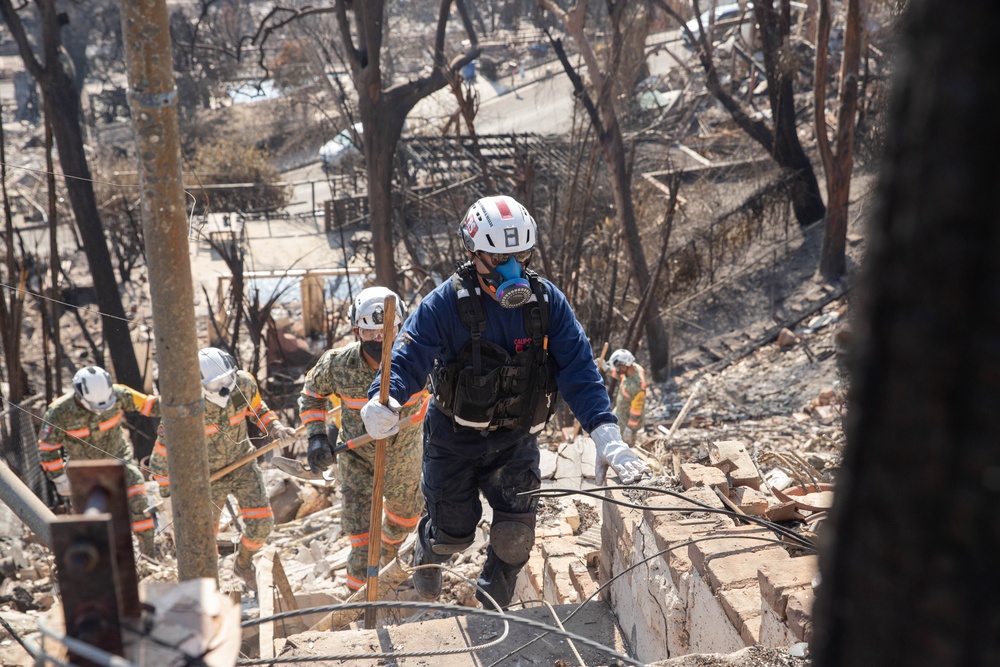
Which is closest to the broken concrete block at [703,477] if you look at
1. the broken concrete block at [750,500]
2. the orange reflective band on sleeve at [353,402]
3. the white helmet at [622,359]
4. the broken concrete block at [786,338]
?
the broken concrete block at [750,500]

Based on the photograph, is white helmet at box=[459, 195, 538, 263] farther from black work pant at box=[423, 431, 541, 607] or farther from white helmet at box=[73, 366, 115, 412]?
white helmet at box=[73, 366, 115, 412]

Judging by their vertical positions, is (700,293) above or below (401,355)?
below

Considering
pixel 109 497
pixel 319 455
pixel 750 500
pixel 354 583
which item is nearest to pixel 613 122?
pixel 319 455

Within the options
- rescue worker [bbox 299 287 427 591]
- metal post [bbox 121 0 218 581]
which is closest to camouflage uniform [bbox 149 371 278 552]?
rescue worker [bbox 299 287 427 591]

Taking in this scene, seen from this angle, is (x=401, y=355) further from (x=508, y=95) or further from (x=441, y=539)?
(x=508, y=95)

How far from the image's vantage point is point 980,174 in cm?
72

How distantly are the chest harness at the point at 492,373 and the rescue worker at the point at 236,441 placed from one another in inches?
81.8

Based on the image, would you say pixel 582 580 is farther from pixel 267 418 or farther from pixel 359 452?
pixel 267 418

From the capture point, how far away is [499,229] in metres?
3.99

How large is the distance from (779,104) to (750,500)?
513 inches

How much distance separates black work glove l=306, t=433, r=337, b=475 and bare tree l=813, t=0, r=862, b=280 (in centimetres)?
1076

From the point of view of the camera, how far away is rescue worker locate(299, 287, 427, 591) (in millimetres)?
5148

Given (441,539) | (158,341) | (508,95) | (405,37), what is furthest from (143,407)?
(405,37)

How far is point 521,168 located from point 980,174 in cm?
1033
